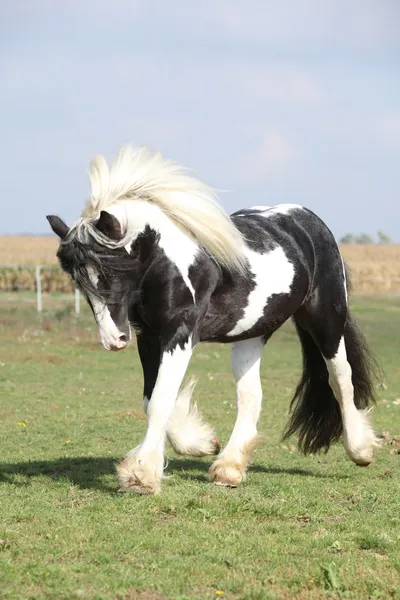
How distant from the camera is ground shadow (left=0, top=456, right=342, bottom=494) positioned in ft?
23.7

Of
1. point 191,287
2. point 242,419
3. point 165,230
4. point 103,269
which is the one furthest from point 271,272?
point 103,269

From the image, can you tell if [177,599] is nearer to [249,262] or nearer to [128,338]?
[128,338]

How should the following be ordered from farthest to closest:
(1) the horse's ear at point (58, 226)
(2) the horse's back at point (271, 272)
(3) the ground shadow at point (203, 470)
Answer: (3) the ground shadow at point (203, 470) → (2) the horse's back at point (271, 272) → (1) the horse's ear at point (58, 226)

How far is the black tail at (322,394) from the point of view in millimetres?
8281

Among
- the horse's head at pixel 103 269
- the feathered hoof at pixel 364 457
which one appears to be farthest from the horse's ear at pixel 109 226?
the feathered hoof at pixel 364 457

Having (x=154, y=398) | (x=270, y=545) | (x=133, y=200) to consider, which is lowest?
(x=270, y=545)

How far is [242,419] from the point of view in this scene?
7.50 metres

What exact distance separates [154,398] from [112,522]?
3.27 feet

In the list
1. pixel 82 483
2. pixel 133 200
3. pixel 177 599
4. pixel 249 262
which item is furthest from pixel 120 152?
pixel 177 599

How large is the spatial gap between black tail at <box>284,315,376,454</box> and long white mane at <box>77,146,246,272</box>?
Result: 6.50 ft

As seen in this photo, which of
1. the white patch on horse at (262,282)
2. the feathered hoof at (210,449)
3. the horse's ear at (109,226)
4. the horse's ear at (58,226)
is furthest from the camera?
the feathered hoof at (210,449)

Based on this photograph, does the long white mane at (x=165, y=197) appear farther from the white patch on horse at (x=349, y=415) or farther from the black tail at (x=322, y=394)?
the black tail at (x=322, y=394)

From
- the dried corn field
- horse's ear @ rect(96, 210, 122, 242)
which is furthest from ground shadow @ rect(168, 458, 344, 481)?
the dried corn field

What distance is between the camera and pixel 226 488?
684 cm
